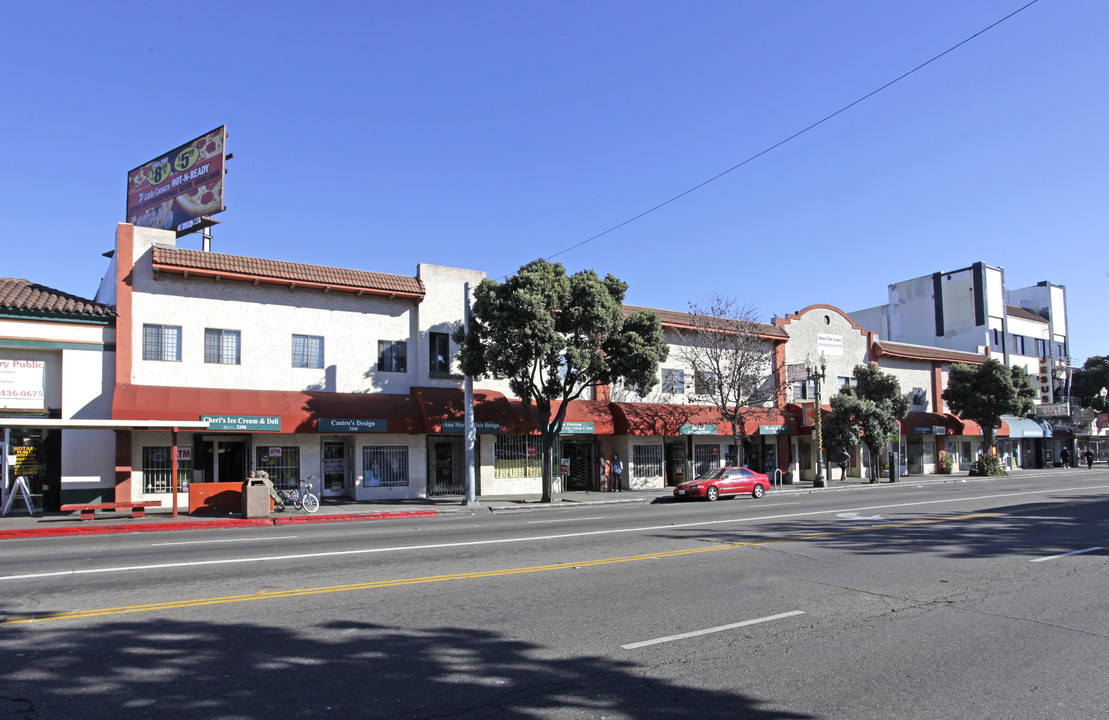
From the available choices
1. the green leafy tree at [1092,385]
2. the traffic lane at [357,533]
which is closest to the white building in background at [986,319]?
the green leafy tree at [1092,385]

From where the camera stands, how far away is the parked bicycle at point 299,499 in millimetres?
22259

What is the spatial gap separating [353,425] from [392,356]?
3675 mm

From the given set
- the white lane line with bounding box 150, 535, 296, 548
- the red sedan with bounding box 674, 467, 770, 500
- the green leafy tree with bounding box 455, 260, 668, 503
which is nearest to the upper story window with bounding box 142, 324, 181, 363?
the green leafy tree with bounding box 455, 260, 668, 503

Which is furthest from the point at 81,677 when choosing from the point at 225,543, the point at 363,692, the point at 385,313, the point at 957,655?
the point at 385,313

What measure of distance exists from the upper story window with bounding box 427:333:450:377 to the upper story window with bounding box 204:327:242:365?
6.84m

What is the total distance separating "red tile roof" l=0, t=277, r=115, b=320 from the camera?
71.5 feet

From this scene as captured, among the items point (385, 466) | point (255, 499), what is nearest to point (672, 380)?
point (385, 466)

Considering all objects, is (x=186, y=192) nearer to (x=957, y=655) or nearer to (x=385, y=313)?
(x=385, y=313)

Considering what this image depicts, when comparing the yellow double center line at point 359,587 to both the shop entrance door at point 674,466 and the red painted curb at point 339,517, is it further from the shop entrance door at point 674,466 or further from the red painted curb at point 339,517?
the shop entrance door at point 674,466

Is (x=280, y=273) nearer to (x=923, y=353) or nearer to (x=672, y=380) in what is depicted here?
(x=672, y=380)

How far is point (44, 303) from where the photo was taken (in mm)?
22531

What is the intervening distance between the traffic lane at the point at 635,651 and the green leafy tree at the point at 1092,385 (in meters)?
63.3

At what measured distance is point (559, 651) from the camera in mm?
6441

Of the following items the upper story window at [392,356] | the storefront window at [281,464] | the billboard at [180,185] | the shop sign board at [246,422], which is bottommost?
the storefront window at [281,464]
